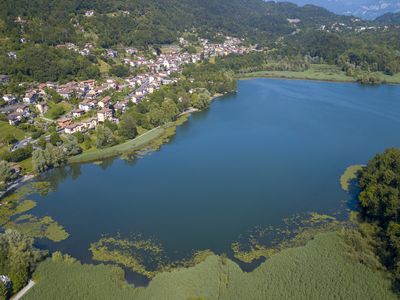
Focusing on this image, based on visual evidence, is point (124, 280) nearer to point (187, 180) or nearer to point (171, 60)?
point (187, 180)

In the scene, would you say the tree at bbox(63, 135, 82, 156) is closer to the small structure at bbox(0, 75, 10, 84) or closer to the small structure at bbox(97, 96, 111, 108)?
the small structure at bbox(97, 96, 111, 108)

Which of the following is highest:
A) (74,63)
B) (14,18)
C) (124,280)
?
(14,18)

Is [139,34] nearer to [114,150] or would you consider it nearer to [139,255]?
[114,150]

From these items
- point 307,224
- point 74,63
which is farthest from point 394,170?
point 74,63

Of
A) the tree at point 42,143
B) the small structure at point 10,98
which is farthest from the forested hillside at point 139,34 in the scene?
the tree at point 42,143

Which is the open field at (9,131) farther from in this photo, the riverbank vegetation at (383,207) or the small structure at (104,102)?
the riverbank vegetation at (383,207)

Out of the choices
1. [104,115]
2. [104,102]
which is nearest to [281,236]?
[104,115]
